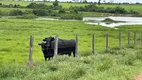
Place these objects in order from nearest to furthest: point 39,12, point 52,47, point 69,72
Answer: point 69,72 < point 52,47 < point 39,12

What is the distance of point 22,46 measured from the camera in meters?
30.2

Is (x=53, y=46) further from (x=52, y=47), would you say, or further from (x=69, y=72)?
(x=69, y=72)

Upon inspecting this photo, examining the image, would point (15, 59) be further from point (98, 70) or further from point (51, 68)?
point (98, 70)

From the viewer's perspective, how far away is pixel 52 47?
19516mm

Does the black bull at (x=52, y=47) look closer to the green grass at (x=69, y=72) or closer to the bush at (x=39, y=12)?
the green grass at (x=69, y=72)

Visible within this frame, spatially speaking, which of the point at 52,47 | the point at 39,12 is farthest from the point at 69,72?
the point at 39,12

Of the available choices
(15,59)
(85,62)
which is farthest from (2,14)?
(85,62)

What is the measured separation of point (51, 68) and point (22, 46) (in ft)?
54.8

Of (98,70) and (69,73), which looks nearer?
(69,73)

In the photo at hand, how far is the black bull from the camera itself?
19453 mm

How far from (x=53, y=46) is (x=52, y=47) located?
0.14m

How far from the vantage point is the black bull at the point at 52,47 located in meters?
19.5

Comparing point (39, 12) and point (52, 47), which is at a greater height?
point (52, 47)

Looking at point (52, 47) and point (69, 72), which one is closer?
point (69, 72)
